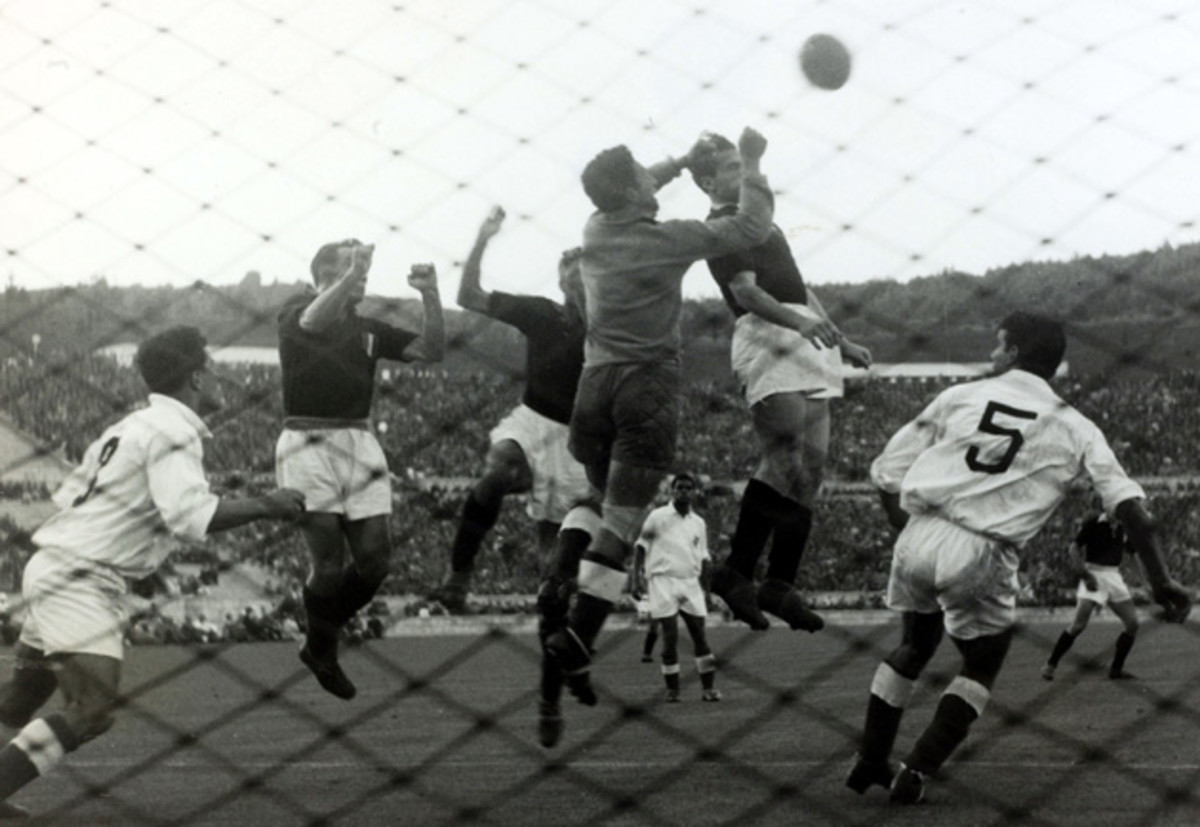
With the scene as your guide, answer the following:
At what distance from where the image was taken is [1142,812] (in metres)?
4.91

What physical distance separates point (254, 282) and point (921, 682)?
443 centimetres

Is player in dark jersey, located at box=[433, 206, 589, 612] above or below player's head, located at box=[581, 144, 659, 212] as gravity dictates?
below

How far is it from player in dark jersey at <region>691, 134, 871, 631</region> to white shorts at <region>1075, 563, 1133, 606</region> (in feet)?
18.1

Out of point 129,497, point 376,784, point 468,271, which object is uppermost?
point 468,271

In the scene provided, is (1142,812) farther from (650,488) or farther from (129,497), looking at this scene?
(129,497)

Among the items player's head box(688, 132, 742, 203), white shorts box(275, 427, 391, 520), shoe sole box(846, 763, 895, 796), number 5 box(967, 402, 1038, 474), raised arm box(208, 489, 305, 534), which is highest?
player's head box(688, 132, 742, 203)

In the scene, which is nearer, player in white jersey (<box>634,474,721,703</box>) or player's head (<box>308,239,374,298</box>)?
player's head (<box>308,239,374,298</box>)

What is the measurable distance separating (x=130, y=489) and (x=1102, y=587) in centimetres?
680

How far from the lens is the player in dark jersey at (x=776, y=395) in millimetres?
4207

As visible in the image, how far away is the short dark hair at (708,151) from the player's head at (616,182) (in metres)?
0.25

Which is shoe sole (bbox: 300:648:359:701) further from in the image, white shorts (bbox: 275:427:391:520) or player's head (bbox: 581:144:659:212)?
player's head (bbox: 581:144:659:212)

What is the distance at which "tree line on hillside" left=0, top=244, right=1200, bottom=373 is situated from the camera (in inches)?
194

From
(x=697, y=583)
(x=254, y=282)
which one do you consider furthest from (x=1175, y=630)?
(x=254, y=282)

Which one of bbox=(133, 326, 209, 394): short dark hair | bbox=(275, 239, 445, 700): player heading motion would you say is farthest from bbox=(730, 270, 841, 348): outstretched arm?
bbox=(133, 326, 209, 394): short dark hair
